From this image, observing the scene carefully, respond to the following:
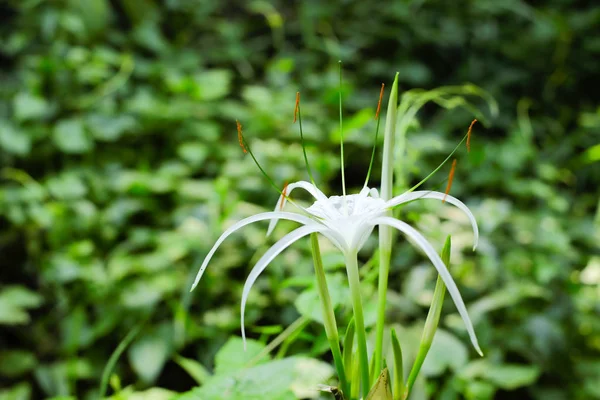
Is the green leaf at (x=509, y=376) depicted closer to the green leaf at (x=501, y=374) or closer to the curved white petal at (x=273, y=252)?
the green leaf at (x=501, y=374)

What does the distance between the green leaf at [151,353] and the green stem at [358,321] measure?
66 centimetres

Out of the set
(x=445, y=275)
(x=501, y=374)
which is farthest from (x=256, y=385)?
(x=501, y=374)

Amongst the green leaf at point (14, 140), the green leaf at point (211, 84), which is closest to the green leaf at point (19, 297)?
the green leaf at point (14, 140)

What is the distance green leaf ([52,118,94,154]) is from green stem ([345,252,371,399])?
1042 mm

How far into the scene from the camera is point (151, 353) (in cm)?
93

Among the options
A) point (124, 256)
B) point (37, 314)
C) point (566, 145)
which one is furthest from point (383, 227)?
point (566, 145)

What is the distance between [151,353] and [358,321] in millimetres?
698

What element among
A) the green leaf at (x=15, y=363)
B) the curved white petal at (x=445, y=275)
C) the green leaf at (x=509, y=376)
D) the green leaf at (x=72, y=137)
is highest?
the curved white petal at (x=445, y=275)

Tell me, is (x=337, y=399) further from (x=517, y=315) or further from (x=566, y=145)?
(x=566, y=145)

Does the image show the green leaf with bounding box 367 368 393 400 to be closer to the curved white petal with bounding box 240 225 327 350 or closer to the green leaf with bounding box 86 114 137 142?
the curved white petal with bounding box 240 225 327 350

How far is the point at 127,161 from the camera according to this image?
1.30 metres

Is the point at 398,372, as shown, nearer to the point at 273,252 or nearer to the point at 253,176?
the point at 273,252

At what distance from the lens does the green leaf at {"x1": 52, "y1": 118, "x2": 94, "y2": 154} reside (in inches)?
47.2

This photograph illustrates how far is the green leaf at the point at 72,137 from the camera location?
120 centimetres
